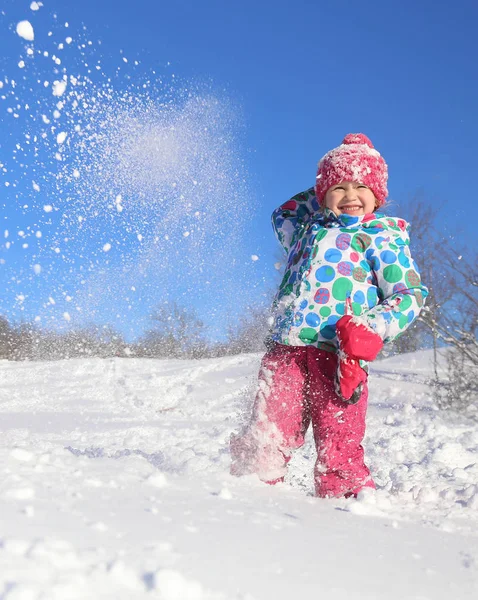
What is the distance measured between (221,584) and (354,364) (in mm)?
1367

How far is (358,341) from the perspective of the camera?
2.21m

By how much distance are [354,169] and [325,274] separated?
1.73 feet

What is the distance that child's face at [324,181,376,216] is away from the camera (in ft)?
8.68

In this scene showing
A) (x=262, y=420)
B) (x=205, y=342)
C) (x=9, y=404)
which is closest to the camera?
(x=262, y=420)

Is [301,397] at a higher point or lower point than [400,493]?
higher

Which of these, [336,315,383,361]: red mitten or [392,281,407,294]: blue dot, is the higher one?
[392,281,407,294]: blue dot

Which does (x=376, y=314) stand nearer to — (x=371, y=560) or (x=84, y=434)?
(x=371, y=560)

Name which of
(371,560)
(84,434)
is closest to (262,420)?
(371,560)

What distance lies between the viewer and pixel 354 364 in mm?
2281

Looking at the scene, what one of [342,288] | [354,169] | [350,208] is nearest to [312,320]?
[342,288]

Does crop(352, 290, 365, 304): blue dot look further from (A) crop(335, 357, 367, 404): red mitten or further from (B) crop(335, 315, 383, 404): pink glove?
(A) crop(335, 357, 367, 404): red mitten

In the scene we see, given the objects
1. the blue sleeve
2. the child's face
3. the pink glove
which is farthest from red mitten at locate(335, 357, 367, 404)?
the blue sleeve

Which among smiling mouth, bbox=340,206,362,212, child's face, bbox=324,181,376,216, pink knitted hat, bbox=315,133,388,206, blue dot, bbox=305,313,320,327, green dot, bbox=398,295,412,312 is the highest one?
pink knitted hat, bbox=315,133,388,206

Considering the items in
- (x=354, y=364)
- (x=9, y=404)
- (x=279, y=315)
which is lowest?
(x=9, y=404)
